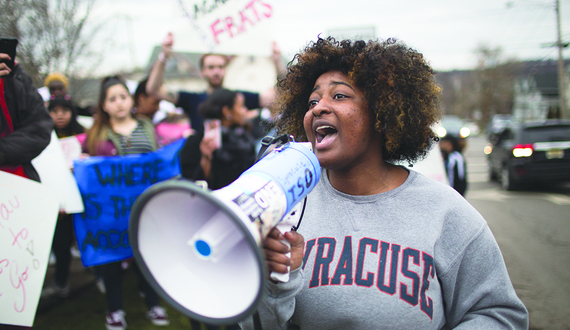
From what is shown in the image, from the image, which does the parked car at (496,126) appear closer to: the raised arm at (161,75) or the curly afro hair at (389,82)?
the raised arm at (161,75)

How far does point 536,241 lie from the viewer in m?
5.41

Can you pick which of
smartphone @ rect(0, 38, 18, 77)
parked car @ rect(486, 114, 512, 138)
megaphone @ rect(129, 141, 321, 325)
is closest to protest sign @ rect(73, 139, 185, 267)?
smartphone @ rect(0, 38, 18, 77)

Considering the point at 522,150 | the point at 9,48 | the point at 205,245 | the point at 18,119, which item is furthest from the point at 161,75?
the point at 522,150

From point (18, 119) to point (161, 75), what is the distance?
161 centimetres

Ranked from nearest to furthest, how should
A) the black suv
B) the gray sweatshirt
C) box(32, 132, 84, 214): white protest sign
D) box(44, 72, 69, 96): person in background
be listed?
the gray sweatshirt < box(32, 132, 84, 214): white protest sign < box(44, 72, 69, 96): person in background < the black suv

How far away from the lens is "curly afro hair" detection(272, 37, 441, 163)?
1.46 metres

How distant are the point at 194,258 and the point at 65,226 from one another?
298 centimetres

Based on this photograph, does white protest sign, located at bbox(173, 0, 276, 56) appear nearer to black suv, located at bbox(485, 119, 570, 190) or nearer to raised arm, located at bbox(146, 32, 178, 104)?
raised arm, located at bbox(146, 32, 178, 104)

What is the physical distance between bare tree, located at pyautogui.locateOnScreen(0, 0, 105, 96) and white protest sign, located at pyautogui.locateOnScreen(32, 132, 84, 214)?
84 centimetres

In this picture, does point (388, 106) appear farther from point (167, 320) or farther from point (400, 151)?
point (167, 320)

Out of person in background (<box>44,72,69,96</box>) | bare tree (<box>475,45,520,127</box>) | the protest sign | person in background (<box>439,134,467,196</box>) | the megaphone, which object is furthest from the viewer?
bare tree (<box>475,45,520,127</box>)

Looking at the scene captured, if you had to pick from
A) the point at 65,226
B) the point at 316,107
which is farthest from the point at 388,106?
the point at 65,226

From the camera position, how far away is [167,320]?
317 centimetres

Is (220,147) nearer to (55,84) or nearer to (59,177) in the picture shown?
(59,177)
